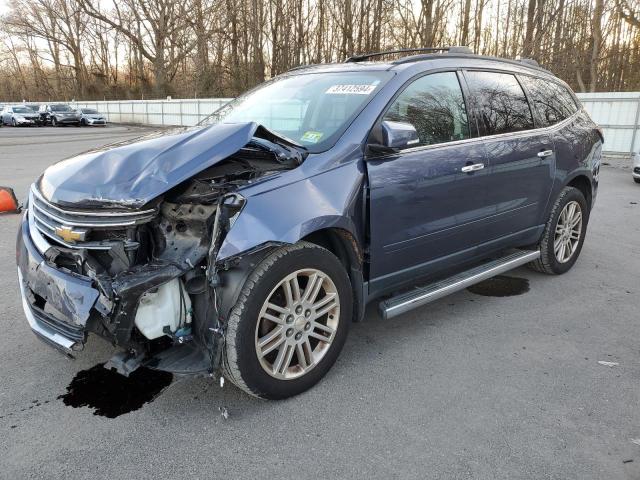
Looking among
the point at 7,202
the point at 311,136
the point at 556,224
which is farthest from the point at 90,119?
the point at 311,136

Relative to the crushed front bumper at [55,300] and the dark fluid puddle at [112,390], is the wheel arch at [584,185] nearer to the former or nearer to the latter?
the dark fluid puddle at [112,390]

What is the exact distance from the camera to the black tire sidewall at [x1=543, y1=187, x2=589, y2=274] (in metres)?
4.72

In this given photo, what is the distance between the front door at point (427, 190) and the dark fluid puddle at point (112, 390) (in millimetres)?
1482

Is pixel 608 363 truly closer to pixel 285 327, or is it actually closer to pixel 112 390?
pixel 285 327

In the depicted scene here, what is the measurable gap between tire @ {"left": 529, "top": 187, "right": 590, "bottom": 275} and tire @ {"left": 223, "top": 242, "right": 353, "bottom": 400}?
262 cm

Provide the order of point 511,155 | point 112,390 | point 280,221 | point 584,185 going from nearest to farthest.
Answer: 1. point 280,221
2. point 112,390
3. point 511,155
4. point 584,185

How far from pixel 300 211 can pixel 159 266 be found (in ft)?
2.55

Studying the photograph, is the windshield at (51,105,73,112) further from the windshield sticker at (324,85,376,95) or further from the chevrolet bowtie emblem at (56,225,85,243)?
the chevrolet bowtie emblem at (56,225,85,243)

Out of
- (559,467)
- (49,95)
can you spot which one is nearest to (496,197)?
(559,467)

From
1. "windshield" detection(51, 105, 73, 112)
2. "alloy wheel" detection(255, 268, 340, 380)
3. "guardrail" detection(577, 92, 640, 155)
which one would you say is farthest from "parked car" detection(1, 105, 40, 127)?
"alloy wheel" detection(255, 268, 340, 380)

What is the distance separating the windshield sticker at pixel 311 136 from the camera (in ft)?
10.4

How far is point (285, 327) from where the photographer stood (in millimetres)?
2793

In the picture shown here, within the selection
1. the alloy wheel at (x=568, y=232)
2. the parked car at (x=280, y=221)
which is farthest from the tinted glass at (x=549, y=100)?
the alloy wheel at (x=568, y=232)

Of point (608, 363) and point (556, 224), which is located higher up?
point (556, 224)
